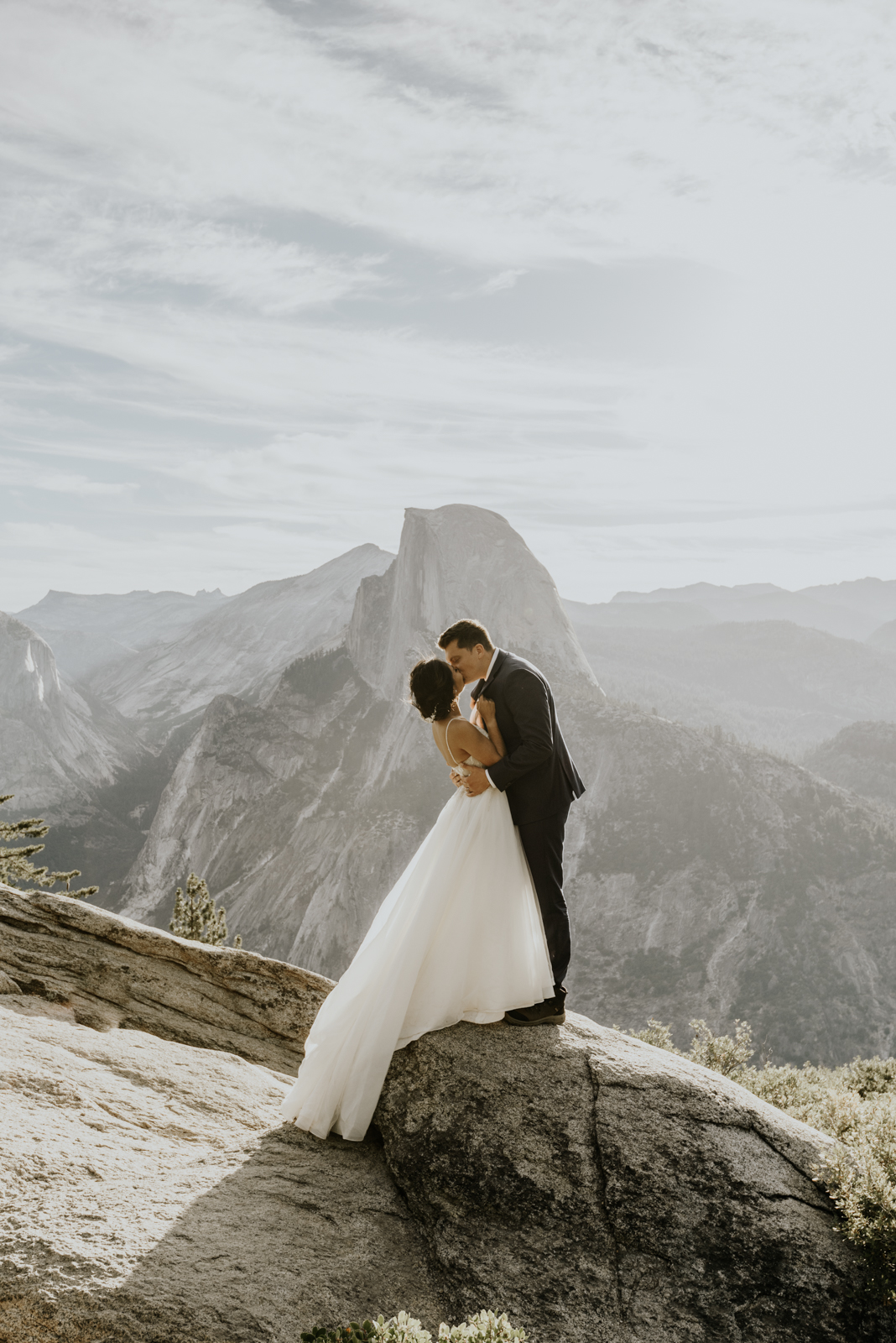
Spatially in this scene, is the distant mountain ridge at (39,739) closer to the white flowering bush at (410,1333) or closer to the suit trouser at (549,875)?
the suit trouser at (549,875)

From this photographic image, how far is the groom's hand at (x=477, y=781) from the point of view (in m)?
6.97

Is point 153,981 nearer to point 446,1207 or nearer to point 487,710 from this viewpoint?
point 446,1207

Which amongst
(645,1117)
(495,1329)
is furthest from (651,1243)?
(495,1329)

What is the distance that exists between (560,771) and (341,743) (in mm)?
139433

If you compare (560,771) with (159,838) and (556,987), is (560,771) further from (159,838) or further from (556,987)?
(159,838)

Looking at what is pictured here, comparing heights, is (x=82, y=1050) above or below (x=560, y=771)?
below

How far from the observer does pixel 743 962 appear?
89.2 metres

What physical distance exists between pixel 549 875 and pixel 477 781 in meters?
1.16

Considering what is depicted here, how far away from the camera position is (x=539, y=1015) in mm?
7121

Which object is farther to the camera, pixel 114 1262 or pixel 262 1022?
pixel 262 1022

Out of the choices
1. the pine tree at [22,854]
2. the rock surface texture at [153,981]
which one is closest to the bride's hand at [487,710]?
the rock surface texture at [153,981]

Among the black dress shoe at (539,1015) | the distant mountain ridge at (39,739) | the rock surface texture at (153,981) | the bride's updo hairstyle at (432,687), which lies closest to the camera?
the bride's updo hairstyle at (432,687)

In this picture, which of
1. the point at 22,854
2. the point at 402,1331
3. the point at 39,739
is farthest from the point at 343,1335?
the point at 39,739

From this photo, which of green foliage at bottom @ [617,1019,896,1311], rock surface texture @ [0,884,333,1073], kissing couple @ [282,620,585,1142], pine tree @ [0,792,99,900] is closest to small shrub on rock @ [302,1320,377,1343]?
kissing couple @ [282,620,585,1142]
